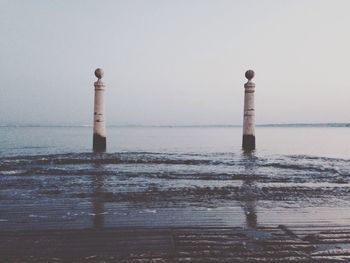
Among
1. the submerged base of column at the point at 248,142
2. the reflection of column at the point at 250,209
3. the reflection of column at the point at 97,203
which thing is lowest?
the reflection of column at the point at 97,203

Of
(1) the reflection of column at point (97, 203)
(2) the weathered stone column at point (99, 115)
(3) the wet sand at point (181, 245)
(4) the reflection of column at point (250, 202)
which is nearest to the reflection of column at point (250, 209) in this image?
A: (4) the reflection of column at point (250, 202)

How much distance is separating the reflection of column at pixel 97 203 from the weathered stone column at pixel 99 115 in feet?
27.0

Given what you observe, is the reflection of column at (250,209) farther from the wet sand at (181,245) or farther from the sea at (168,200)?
the wet sand at (181,245)

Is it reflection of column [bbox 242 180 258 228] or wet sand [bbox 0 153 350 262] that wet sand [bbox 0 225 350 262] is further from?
reflection of column [bbox 242 180 258 228]

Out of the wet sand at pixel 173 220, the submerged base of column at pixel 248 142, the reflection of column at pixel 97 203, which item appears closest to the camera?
the wet sand at pixel 173 220

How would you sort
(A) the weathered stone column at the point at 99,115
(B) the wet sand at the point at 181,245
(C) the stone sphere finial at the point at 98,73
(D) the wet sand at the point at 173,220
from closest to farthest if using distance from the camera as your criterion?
(B) the wet sand at the point at 181,245
(D) the wet sand at the point at 173,220
(A) the weathered stone column at the point at 99,115
(C) the stone sphere finial at the point at 98,73

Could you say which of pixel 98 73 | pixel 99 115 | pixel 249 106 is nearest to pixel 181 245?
pixel 99 115

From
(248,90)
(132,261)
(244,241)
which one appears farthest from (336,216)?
(248,90)

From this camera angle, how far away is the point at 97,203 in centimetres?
512

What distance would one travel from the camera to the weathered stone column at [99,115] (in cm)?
1588

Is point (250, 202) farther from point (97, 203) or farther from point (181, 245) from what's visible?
point (181, 245)

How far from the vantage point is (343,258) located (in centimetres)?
278

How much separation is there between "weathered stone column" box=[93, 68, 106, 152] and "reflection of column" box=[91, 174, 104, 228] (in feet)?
27.0

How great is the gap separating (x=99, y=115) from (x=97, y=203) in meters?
11.2
